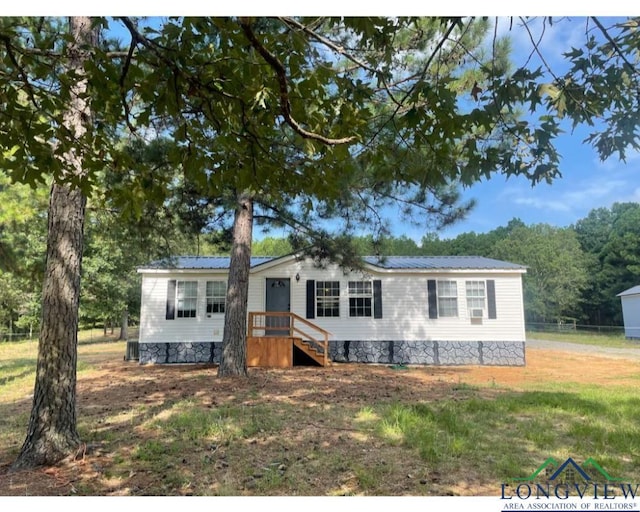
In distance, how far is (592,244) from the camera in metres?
34.2

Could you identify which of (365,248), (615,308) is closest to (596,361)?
(365,248)

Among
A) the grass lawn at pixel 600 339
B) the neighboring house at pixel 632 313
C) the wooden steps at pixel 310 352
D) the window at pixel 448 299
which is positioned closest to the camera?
the wooden steps at pixel 310 352

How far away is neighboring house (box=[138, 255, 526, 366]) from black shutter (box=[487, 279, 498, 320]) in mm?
28

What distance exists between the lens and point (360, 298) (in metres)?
11.3

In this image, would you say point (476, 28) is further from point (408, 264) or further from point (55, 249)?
point (408, 264)

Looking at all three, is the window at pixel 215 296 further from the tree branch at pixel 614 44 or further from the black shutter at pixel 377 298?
the tree branch at pixel 614 44

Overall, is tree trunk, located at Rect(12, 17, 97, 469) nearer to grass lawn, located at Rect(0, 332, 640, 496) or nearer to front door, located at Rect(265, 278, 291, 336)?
grass lawn, located at Rect(0, 332, 640, 496)

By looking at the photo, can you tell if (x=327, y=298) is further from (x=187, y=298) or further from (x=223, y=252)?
(x=187, y=298)

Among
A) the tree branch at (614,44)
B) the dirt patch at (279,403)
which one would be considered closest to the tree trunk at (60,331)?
the dirt patch at (279,403)

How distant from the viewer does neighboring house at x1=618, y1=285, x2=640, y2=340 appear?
2022 centimetres

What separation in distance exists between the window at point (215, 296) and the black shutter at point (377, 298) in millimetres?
4220

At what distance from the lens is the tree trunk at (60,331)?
3479 millimetres

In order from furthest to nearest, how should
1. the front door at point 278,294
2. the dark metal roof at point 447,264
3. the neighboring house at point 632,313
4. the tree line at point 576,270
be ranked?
the tree line at point 576,270, the neighboring house at point 632,313, the front door at point 278,294, the dark metal roof at point 447,264

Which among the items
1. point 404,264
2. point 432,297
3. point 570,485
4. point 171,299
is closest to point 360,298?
point 404,264
